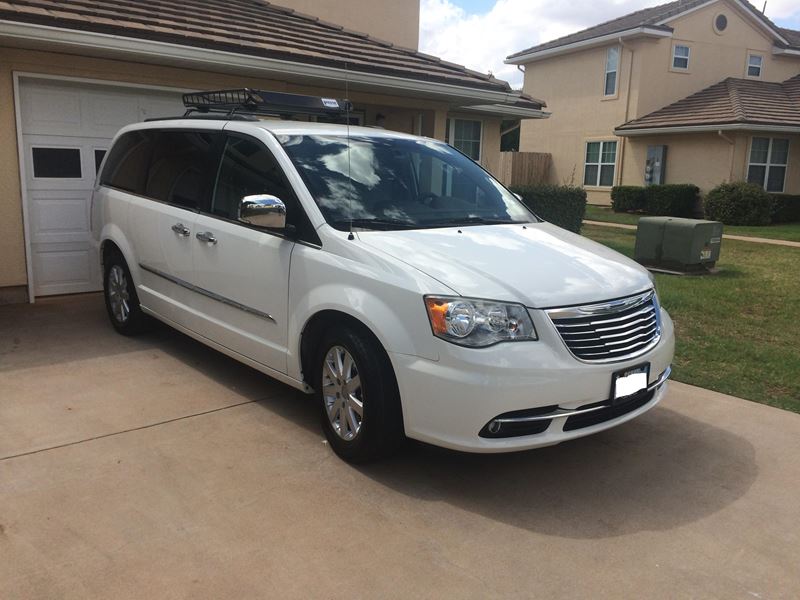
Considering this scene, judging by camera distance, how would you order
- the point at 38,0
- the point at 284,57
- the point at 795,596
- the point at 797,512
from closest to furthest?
the point at 795,596
the point at 797,512
the point at 38,0
the point at 284,57

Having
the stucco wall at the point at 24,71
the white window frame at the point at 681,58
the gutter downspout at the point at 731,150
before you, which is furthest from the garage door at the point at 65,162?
the white window frame at the point at 681,58

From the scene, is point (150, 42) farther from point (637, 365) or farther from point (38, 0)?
point (637, 365)

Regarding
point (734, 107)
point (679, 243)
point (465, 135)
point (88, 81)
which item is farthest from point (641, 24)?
point (88, 81)

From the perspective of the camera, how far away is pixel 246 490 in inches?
149

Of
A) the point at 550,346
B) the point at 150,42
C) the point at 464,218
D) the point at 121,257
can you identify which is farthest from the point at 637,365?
the point at 150,42

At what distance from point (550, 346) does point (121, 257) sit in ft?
14.6

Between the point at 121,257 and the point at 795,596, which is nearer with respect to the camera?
the point at 795,596

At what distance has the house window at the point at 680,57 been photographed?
24.3m

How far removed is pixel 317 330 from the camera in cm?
421

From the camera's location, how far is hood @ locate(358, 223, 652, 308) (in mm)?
3633

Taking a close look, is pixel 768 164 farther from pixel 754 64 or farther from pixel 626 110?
pixel 754 64

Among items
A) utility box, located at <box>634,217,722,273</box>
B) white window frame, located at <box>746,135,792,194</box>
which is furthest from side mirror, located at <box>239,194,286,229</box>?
white window frame, located at <box>746,135,792,194</box>

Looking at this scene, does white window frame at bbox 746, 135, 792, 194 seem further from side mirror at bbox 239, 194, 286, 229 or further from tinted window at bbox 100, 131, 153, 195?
side mirror at bbox 239, 194, 286, 229

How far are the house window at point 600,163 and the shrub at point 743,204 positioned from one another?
231 inches
